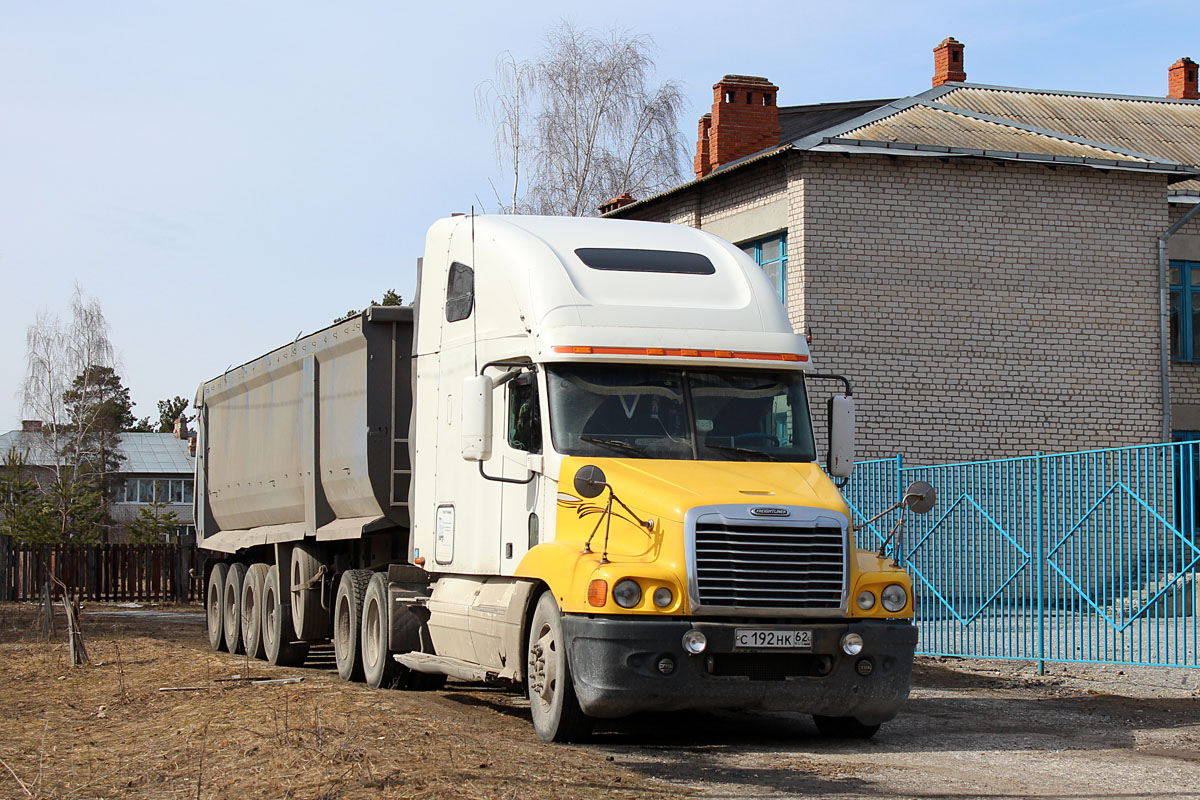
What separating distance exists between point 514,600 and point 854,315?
1426 cm

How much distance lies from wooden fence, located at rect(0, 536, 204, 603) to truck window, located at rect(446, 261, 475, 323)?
69.5 feet

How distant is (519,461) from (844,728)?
9.29ft

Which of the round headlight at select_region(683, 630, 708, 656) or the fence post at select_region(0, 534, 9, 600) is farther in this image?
the fence post at select_region(0, 534, 9, 600)

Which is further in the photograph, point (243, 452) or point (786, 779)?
point (243, 452)

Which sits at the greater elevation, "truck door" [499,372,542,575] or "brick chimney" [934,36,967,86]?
"brick chimney" [934,36,967,86]

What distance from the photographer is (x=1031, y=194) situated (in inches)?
945

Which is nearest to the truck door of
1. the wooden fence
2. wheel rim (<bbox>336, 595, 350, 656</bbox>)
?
wheel rim (<bbox>336, 595, 350, 656</bbox>)

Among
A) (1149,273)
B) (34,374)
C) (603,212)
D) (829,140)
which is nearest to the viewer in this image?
(829,140)

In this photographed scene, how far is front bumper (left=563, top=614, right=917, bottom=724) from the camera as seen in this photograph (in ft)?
29.4

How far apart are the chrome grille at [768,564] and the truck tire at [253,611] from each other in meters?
8.83

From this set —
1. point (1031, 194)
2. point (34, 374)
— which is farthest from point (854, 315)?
point (34, 374)

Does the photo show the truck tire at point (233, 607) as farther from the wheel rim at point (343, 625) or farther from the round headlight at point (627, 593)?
the round headlight at point (627, 593)

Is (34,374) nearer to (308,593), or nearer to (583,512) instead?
(308,593)

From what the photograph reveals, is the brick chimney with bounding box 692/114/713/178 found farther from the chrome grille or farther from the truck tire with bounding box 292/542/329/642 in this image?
the chrome grille
